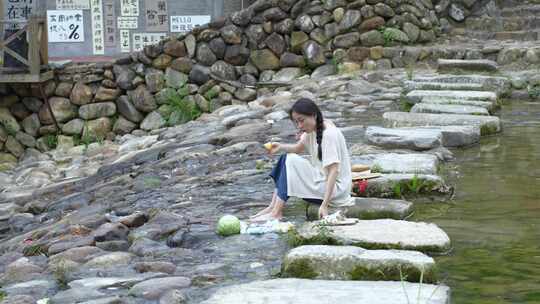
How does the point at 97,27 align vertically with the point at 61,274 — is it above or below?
above

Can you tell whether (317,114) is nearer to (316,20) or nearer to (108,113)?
(316,20)

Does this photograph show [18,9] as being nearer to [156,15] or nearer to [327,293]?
[156,15]

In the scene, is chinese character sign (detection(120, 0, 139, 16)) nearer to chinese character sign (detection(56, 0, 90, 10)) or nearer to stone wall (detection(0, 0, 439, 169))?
chinese character sign (detection(56, 0, 90, 10))

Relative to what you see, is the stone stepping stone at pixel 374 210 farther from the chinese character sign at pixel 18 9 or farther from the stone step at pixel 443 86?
the chinese character sign at pixel 18 9

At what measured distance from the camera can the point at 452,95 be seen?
9.79 metres

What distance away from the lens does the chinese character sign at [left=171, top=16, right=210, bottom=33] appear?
15.6 meters

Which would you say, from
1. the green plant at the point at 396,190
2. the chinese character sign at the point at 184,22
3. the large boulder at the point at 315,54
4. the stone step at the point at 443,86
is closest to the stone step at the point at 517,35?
the large boulder at the point at 315,54

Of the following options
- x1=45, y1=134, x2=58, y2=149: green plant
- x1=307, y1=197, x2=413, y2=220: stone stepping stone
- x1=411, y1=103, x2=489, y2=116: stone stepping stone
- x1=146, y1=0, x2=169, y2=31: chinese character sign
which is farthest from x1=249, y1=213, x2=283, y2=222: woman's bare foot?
x1=146, y1=0, x2=169, y2=31: chinese character sign

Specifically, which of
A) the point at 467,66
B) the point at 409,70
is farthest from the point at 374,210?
the point at 409,70

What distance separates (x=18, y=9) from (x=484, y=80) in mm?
8662

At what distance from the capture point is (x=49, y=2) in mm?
15305

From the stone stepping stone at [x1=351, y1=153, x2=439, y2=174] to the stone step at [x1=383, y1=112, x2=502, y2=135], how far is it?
157 cm

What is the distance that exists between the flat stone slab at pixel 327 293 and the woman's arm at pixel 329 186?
1.16m

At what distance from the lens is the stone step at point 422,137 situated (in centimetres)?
730
